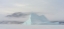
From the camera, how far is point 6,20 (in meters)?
1.09

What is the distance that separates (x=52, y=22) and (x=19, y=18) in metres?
0.34

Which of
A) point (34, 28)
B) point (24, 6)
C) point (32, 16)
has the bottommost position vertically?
point (34, 28)

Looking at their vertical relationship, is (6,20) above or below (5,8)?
below

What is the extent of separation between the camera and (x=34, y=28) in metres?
1.09

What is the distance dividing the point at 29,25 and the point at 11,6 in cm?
27

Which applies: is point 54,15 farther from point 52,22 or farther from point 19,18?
point 19,18

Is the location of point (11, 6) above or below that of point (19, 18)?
above

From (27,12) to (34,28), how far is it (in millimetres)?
180

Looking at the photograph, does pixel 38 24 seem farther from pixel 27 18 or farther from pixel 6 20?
pixel 6 20

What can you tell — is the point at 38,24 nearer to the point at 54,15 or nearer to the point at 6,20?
the point at 54,15

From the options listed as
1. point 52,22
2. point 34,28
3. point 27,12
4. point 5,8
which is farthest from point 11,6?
point 52,22

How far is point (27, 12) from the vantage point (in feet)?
3.63

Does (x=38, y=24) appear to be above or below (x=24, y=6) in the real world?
below

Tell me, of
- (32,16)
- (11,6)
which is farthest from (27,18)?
(11,6)
